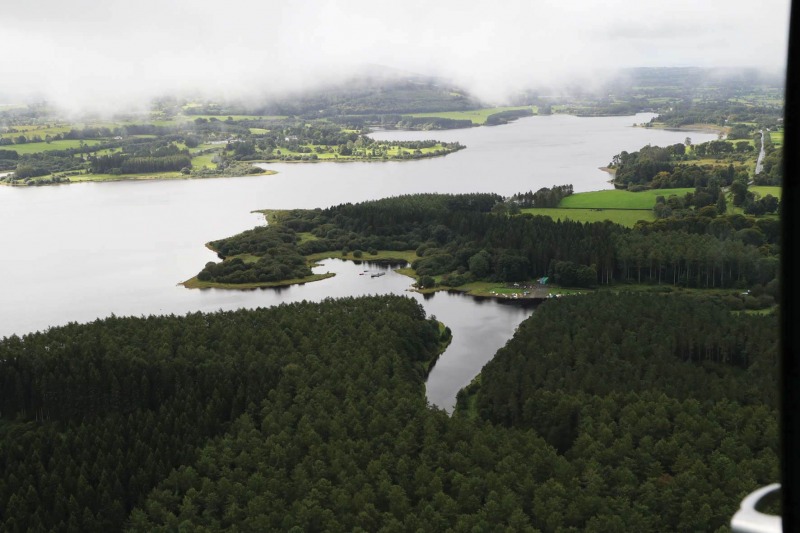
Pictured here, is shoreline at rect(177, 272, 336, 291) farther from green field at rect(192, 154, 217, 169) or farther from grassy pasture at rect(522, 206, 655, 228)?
green field at rect(192, 154, 217, 169)

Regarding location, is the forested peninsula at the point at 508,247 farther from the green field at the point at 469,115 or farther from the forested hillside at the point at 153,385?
the green field at the point at 469,115

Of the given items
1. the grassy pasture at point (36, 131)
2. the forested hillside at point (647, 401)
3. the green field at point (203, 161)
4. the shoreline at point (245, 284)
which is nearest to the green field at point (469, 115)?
the green field at point (203, 161)

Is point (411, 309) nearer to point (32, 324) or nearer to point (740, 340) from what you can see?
point (740, 340)

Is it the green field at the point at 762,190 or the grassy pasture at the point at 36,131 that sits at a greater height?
the grassy pasture at the point at 36,131

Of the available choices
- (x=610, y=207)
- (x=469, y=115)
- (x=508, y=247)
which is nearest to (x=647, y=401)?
(x=508, y=247)

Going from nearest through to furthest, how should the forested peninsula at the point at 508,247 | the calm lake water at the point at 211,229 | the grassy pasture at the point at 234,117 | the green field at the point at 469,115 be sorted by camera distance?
the calm lake water at the point at 211,229
the forested peninsula at the point at 508,247
the grassy pasture at the point at 234,117
the green field at the point at 469,115

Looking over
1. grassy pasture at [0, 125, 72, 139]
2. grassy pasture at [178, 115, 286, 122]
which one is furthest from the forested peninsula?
grassy pasture at [178, 115, 286, 122]

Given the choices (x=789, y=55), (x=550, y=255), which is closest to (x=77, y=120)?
(x=550, y=255)
